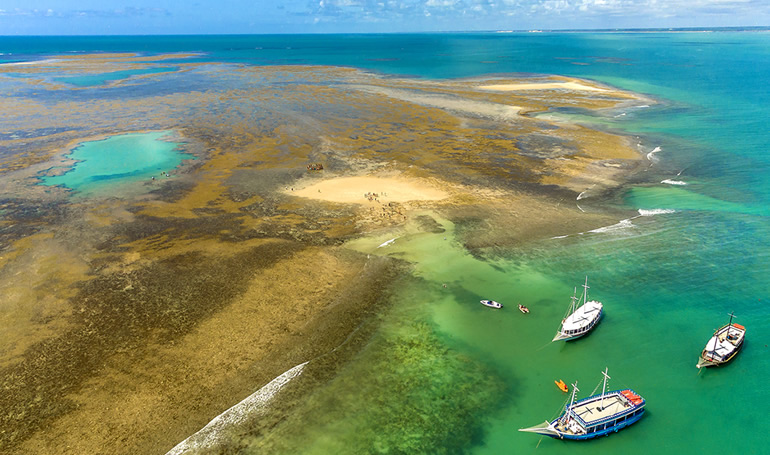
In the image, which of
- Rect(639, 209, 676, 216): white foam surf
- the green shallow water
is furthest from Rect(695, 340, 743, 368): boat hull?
Rect(639, 209, 676, 216): white foam surf

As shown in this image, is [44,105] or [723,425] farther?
[44,105]

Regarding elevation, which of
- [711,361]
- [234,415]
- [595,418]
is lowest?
[234,415]

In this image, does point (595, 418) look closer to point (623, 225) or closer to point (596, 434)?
point (596, 434)

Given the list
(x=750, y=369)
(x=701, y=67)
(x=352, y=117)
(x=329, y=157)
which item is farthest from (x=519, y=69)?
(x=750, y=369)

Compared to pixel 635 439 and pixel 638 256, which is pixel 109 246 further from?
pixel 638 256

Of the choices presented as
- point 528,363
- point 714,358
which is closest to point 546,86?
point 714,358

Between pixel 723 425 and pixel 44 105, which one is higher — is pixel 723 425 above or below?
below

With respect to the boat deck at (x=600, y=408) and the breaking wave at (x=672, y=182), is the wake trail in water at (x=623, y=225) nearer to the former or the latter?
the breaking wave at (x=672, y=182)
